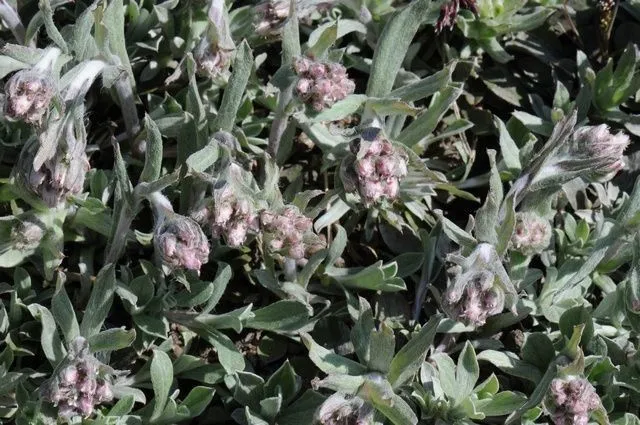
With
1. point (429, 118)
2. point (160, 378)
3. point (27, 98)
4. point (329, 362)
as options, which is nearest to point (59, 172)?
point (27, 98)

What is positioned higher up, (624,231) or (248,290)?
(624,231)

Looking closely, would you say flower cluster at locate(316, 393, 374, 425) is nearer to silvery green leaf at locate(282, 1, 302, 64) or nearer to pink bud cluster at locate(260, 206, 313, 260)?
pink bud cluster at locate(260, 206, 313, 260)

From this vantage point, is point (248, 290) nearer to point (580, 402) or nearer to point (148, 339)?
point (148, 339)

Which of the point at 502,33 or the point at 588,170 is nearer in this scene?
the point at 588,170

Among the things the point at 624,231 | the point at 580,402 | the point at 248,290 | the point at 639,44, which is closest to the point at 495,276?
the point at 580,402

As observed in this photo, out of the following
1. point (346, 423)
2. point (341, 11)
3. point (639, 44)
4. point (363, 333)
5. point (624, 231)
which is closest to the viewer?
point (346, 423)

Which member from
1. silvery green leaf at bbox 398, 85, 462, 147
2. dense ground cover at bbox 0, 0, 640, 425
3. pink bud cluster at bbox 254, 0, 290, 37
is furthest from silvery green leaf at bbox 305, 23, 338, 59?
silvery green leaf at bbox 398, 85, 462, 147
